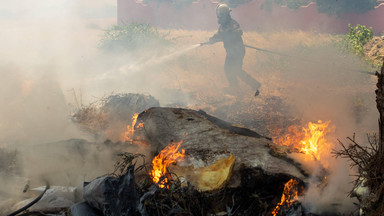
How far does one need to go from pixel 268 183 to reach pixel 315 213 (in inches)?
24.2

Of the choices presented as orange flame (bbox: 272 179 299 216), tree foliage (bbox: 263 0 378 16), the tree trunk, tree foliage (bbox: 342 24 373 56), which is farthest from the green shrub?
the tree trunk

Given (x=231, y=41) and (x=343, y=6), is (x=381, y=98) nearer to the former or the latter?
(x=231, y=41)

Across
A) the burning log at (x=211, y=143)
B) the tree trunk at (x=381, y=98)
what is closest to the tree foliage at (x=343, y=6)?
the burning log at (x=211, y=143)

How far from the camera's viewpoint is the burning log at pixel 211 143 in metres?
3.54

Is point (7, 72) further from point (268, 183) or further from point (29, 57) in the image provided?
point (268, 183)

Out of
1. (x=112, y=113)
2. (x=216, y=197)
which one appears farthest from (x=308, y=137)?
(x=112, y=113)

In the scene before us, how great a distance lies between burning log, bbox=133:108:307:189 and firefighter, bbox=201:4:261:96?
19.6ft

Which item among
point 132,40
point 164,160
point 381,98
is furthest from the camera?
point 132,40

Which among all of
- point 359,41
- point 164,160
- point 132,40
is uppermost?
point 132,40

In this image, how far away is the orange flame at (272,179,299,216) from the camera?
3.26 m

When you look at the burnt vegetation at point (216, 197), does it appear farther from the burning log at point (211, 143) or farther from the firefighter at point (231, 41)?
the firefighter at point (231, 41)

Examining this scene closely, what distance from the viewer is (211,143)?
13.1ft

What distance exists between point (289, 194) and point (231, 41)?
25.8 ft

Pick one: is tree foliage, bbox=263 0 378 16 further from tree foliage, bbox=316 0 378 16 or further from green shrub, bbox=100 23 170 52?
green shrub, bbox=100 23 170 52
